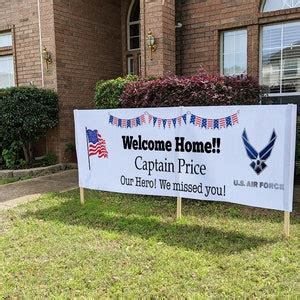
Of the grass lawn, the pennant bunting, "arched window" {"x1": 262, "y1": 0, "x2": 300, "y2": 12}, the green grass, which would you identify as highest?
"arched window" {"x1": 262, "y1": 0, "x2": 300, "y2": 12}

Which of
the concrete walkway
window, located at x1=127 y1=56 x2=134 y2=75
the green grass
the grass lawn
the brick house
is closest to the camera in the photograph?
the grass lawn

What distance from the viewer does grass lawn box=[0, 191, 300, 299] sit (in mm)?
3434

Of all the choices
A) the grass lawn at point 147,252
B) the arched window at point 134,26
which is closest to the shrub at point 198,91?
the grass lawn at point 147,252

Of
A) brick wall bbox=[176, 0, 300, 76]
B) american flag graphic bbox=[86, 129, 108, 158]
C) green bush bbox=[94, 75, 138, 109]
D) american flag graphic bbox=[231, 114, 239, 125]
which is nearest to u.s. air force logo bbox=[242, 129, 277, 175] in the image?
american flag graphic bbox=[231, 114, 239, 125]

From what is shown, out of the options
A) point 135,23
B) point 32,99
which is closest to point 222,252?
point 32,99

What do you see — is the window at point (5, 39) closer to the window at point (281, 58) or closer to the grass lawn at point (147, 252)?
the grass lawn at point (147, 252)

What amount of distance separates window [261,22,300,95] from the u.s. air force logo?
3.76 metres

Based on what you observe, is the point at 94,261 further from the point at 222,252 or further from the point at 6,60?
the point at 6,60

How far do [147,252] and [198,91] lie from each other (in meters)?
2.82

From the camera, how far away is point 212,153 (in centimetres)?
486

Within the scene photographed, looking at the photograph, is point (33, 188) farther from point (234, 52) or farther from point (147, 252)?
point (234, 52)

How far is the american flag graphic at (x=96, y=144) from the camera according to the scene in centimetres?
585

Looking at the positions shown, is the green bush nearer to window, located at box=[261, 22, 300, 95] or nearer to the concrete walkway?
the concrete walkway

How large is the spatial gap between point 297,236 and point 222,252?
966 mm
